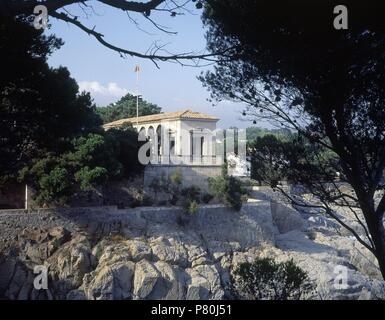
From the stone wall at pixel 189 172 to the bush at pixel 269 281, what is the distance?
48.5 feet

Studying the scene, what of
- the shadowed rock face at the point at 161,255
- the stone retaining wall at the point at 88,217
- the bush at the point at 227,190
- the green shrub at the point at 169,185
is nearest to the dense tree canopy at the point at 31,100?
the shadowed rock face at the point at 161,255

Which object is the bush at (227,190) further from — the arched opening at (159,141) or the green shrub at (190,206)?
the arched opening at (159,141)

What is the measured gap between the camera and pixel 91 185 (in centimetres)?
1855

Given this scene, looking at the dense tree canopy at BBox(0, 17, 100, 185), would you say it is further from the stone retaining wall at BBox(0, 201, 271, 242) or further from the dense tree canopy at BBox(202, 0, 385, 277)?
the stone retaining wall at BBox(0, 201, 271, 242)

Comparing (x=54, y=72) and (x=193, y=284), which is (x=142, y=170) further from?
(x=54, y=72)

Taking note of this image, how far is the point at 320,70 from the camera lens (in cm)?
575

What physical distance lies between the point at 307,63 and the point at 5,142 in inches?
197

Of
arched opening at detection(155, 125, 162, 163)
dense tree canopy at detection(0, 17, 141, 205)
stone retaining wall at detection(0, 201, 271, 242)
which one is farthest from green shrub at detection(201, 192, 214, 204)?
dense tree canopy at detection(0, 17, 141, 205)

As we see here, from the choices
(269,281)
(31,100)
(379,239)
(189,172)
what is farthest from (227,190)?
(379,239)

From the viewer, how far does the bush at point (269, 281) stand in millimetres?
7855

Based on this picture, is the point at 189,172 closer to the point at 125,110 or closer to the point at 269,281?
the point at 269,281

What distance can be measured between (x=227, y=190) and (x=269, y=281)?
15097 millimetres

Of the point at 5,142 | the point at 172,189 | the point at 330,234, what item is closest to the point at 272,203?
the point at 330,234

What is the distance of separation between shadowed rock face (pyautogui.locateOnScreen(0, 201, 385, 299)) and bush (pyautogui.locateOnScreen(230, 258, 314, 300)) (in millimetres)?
7264
